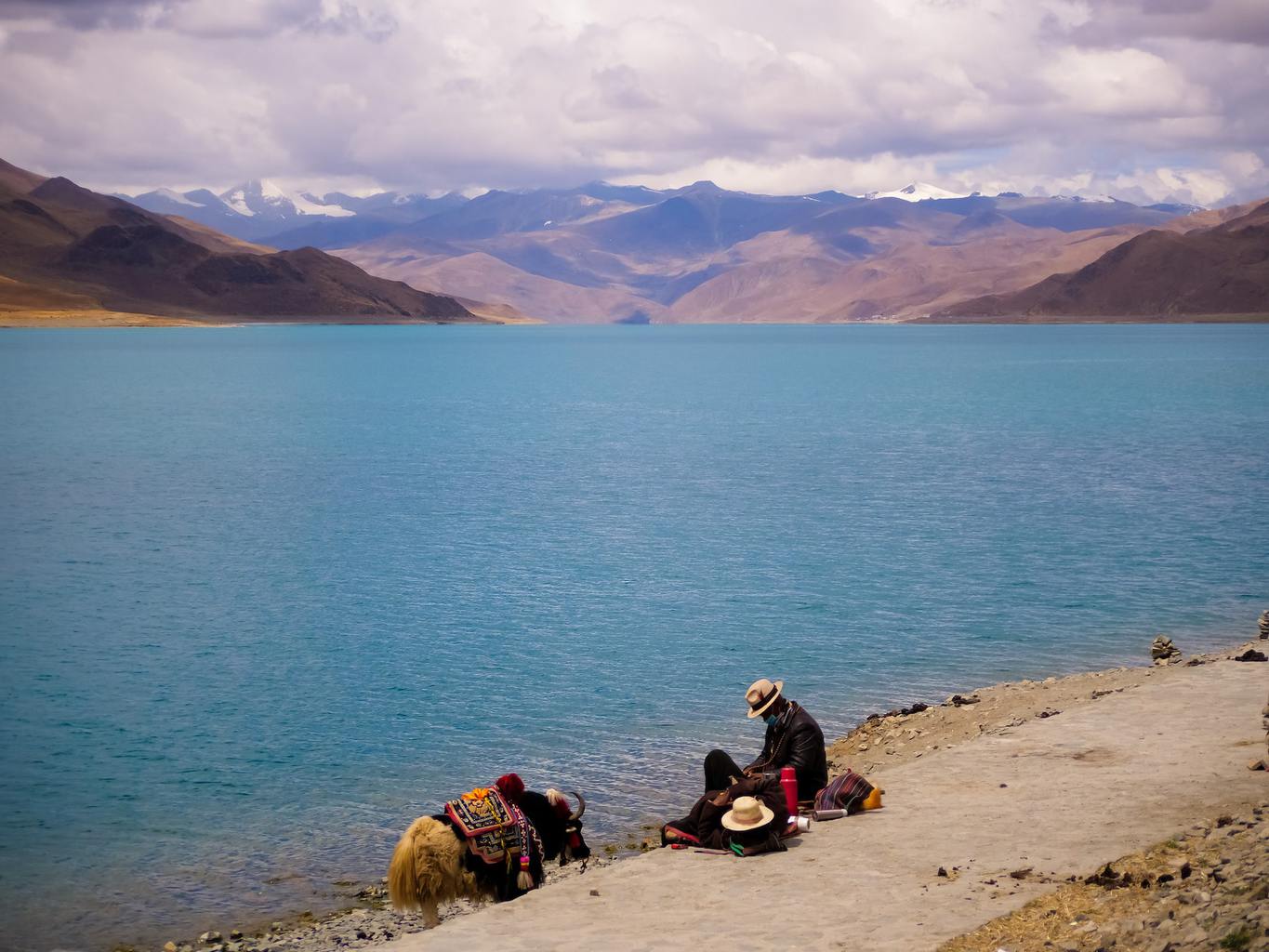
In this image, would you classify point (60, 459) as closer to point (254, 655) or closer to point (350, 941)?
point (254, 655)

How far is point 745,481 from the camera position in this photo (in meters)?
37.3

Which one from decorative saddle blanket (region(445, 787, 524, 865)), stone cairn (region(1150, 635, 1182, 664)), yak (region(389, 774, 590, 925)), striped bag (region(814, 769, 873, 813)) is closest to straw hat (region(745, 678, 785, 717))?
striped bag (region(814, 769, 873, 813))

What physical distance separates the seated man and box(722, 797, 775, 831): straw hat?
59 cm

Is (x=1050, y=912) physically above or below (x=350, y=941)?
above

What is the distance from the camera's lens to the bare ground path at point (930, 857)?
8.04 metres

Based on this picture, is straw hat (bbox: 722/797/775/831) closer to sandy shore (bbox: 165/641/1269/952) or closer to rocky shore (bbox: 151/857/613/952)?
sandy shore (bbox: 165/641/1269/952)

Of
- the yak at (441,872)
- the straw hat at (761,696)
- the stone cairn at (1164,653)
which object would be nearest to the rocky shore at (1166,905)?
the straw hat at (761,696)

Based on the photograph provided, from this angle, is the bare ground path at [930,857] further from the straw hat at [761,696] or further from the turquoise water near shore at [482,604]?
the turquoise water near shore at [482,604]

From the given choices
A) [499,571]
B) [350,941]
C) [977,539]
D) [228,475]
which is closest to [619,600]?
[499,571]

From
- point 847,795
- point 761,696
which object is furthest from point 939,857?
point 761,696

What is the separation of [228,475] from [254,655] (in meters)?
21.4

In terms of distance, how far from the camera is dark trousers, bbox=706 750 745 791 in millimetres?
10203

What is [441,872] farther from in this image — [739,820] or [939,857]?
[939,857]

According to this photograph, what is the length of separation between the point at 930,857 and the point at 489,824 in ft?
9.78
